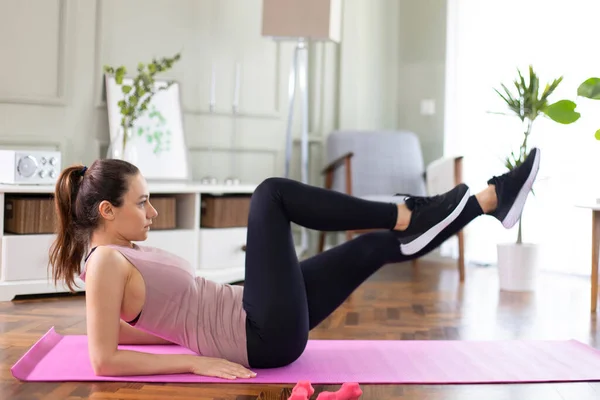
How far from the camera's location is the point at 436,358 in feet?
8.43

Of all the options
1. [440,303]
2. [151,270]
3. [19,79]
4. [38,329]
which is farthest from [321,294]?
[19,79]

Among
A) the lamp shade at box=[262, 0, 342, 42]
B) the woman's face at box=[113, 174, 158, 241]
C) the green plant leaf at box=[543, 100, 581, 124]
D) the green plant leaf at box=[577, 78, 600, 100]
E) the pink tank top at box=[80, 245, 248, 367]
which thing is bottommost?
the pink tank top at box=[80, 245, 248, 367]

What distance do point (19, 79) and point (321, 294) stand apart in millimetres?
2777

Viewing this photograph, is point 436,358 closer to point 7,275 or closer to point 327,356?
point 327,356

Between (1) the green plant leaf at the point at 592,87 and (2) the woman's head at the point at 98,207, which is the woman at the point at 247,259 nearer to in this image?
(2) the woman's head at the point at 98,207

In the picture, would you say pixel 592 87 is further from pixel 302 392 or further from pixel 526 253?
pixel 302 392

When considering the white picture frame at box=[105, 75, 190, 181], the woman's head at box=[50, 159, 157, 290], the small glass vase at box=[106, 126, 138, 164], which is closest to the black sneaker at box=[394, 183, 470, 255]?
the woman's head at box=[50, 159, 157, 290]

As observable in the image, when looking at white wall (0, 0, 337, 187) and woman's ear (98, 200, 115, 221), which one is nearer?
woman's ear (98, 200, 115, 221)

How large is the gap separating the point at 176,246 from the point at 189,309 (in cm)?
207

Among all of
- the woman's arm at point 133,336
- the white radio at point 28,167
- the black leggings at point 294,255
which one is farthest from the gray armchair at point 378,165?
the black leggings at point 294,255

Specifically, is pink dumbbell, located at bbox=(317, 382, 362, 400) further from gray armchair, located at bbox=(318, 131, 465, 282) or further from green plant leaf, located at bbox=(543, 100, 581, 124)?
gray armchair, located at bbox=(318, 131, 465, 282)

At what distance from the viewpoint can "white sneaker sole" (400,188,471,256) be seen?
7.14 ft

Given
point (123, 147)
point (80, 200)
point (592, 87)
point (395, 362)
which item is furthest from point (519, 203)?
point (123, 147)

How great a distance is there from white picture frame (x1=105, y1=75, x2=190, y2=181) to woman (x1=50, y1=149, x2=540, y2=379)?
8.07 ft
